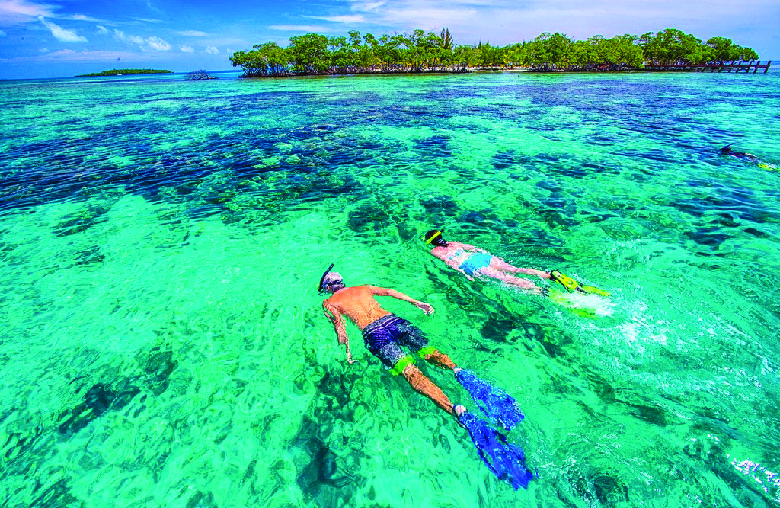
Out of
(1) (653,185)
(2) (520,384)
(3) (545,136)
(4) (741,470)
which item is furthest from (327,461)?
(3) (545,136)

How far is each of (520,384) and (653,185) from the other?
39.9ft

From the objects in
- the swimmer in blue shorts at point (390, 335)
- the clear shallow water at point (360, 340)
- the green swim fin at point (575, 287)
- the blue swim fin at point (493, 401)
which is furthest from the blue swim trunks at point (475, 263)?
the blue swim fin at point (493, 401)

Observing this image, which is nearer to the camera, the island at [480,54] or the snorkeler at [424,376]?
the snorkeler at [424,376]

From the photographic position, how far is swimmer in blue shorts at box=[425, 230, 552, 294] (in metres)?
7.29

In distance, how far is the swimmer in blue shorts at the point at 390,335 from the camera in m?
4.93

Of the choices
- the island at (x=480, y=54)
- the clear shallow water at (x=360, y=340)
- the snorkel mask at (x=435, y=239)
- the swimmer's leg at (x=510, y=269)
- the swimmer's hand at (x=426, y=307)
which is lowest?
the clear shallow water at (x=360, y=340)

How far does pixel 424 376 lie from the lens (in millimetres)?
5082

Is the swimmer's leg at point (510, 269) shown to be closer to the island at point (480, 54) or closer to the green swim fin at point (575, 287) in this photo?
the green swim fin at point (575, 287)

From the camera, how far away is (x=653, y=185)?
42.0ft

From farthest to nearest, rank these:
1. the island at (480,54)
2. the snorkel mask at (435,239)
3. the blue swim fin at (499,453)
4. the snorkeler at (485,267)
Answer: the island at (480,54) → the snorkel mask at (435,239) → the snorkeler at (485,267) → the blue swim fin at (499,453)

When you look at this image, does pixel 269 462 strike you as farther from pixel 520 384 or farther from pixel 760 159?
pixel 760 159

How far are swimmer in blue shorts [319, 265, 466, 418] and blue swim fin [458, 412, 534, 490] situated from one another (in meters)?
0.28

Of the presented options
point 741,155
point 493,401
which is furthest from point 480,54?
point 493,401

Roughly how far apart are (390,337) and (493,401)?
1.86 m
